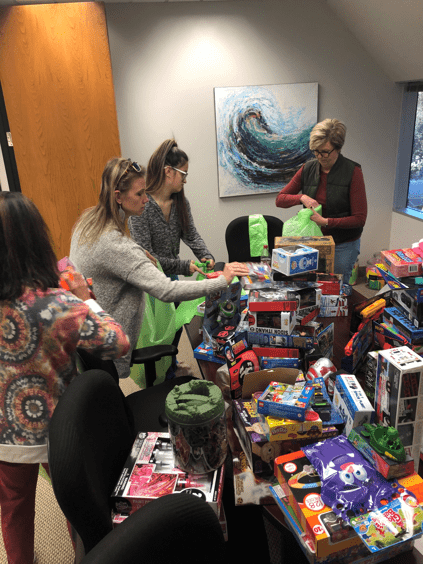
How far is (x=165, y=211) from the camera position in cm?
241

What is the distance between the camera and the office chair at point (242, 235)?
2.87 meters

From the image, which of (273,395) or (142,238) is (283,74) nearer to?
(142,238)

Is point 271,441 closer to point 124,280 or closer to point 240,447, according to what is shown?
point 240,447

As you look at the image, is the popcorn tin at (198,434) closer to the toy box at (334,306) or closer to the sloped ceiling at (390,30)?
the toy box at (334,306)

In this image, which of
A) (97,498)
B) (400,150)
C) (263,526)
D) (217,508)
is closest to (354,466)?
(217,508)

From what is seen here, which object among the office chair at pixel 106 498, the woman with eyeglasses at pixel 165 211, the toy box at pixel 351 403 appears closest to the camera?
the office chair at pixel 106 498

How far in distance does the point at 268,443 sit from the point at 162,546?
51 centimetres

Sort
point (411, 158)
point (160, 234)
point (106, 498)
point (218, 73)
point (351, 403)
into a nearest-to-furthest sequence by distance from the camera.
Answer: point (106, 498), point (351, 403), point (160, 234), point (218, 73), point (411, 158)

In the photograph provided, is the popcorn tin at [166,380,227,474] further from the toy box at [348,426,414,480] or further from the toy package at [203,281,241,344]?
the toy package at [203,281,241,344]

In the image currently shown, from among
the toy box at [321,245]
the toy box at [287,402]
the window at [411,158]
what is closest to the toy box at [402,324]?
the toy box at [287,402]

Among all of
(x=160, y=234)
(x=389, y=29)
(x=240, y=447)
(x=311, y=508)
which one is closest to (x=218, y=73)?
(x=389, y=29)

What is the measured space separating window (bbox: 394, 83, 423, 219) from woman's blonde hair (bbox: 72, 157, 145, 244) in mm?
3488

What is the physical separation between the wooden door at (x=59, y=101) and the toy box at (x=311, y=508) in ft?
9.80

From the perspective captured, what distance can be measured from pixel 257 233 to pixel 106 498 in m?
2.04
